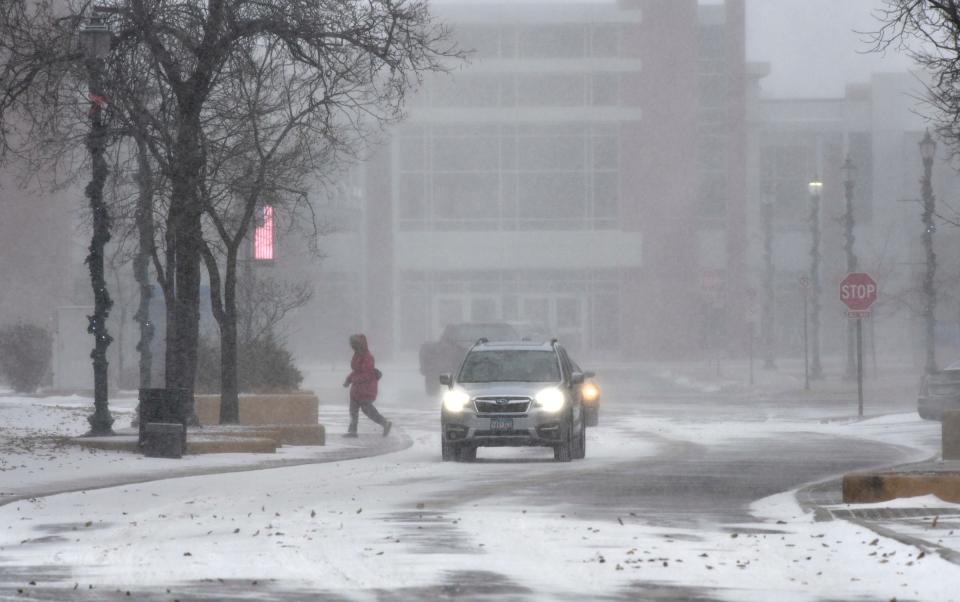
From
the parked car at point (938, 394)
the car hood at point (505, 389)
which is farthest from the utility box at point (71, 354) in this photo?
the car hood at point (505, 389)

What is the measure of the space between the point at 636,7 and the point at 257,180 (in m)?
61.4

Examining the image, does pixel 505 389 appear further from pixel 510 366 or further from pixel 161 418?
pixel 161 418

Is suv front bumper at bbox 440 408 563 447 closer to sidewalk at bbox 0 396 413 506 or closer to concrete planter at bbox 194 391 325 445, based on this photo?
sidewalk at bbox 0 396 413 506

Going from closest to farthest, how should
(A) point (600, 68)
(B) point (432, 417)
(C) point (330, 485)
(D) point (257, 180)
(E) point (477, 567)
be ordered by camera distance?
1. (E) point (477, 567)
2. (C) point (330, 485)
3. (D) point (257, 180)
4. (B) point (432, 417)
5. (A) point (600, 68)

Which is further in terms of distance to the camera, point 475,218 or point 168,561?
point 475,218

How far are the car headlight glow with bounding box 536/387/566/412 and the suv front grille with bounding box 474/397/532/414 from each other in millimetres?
173

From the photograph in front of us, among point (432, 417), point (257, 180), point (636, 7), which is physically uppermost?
point (636, 7)

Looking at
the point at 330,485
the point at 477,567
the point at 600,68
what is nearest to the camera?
the point at 477,567

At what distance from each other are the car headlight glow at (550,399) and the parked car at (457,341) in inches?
848

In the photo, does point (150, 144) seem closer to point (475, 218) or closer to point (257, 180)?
point (257, 180)

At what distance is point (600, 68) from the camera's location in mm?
84625

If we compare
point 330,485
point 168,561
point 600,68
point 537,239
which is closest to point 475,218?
point 537,239

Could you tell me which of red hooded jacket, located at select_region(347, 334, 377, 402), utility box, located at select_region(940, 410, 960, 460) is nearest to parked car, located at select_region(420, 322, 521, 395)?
red hooded jacket, located at select_region(347, 334, 377, 402)

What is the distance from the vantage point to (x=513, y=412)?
944 inches
